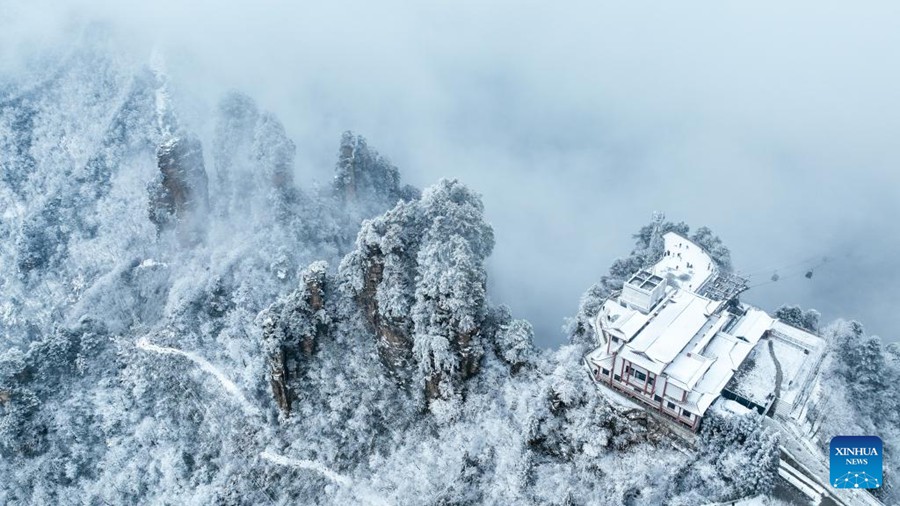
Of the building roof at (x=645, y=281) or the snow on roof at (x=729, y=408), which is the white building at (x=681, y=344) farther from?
the snow on roof at (x=729, y=408)

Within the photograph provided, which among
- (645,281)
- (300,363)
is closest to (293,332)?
(300,363)

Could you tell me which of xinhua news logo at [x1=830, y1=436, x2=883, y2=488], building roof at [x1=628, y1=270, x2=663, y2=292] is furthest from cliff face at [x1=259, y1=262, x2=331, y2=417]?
xinhua news logo at [x1=830, y1=436, x2=883, y2=488]

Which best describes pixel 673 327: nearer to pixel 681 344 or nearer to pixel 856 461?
pixel 681 344

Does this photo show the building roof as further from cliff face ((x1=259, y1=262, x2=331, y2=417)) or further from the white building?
cliff face ((x1=259, y1=262, x2=331, y2=417))

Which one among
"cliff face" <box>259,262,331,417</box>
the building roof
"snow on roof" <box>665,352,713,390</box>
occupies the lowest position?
"cliff face" <box>259,262,331,417</box>

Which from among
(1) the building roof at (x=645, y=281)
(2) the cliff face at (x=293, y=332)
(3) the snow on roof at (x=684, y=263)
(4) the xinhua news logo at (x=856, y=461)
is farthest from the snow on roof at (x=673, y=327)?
(2) the cliff face at (x=293, y=332)
